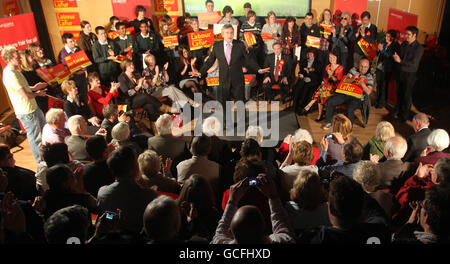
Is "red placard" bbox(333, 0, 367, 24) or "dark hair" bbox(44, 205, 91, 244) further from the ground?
"red placard" bbox(333, 0, 367, 24)

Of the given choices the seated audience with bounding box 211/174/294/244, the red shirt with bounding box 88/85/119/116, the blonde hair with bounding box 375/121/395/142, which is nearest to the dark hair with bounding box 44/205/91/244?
the seated audience with bounding box 211/174/294/244


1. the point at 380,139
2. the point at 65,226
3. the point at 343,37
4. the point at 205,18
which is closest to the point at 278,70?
the point at 343,37

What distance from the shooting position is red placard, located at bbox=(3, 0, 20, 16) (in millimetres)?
7182

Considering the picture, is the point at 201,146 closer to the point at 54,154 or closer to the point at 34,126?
the point at 54,154

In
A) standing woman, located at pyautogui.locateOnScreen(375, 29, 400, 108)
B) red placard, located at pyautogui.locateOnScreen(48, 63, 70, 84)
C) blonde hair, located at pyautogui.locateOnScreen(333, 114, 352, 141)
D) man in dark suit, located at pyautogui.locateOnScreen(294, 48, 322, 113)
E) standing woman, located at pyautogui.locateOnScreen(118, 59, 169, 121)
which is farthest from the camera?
man in dark suit, located at pyautogui.locateOnScreen(294, 48, 322, 113)

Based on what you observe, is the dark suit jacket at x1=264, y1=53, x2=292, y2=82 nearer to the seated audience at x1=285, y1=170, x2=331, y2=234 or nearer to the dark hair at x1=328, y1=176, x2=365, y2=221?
the seated audience at x1=285, y1=170, x2=331, y2=234

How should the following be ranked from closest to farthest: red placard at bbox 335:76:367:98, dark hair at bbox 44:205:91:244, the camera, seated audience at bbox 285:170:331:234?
dark hair at bbox 44:205:91:244 < the camera < seated audience at bbox 285:170:331:234 < red placard at bbox 335:76:367:98

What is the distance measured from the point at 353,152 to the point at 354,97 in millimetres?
2866

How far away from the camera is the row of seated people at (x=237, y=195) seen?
1852 millimetres

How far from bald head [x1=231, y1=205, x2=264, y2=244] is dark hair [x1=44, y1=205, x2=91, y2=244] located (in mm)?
841

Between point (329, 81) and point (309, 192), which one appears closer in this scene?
point (309, 192)

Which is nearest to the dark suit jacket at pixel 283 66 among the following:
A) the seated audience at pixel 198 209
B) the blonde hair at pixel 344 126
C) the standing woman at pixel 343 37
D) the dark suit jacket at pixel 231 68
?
the dark suit jacket at pixel 231 68

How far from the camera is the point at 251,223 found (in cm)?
166

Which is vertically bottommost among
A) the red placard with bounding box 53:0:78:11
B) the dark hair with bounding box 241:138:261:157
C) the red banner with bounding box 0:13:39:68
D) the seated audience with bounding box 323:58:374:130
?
the seated audience with bounding box 323:58:374:130
